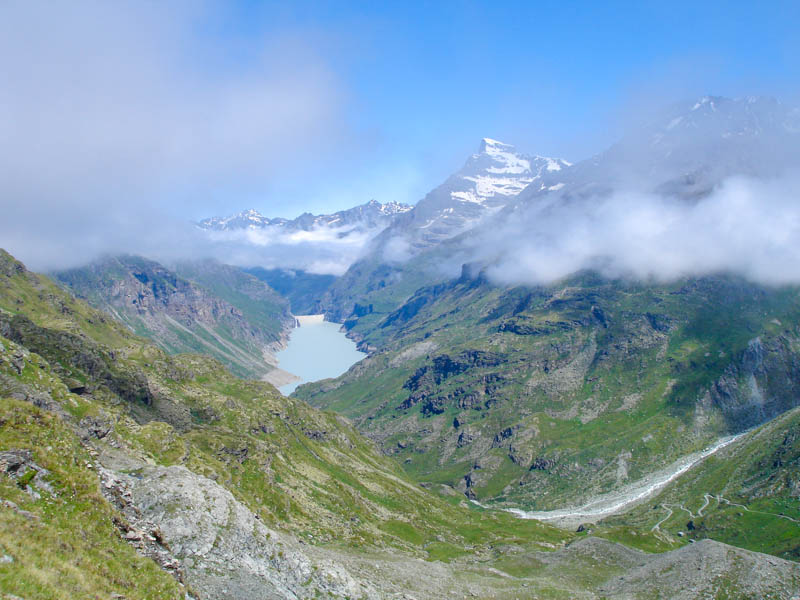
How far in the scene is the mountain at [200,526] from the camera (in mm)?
29109

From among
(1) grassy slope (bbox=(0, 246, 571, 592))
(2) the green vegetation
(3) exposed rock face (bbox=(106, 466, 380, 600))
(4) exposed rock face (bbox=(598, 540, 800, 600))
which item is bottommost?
(1) grassy slope (bbox=(0, 246, 571, 592))

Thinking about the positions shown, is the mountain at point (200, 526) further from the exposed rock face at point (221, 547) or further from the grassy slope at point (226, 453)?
the grassy slope at point (226, 453)

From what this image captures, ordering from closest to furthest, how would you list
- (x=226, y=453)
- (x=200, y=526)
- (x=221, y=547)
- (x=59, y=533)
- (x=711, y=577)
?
(x=59, y=533), (x=221, y=547), (x=200, y=526), (x=711, y=577), (x=226, y=453)

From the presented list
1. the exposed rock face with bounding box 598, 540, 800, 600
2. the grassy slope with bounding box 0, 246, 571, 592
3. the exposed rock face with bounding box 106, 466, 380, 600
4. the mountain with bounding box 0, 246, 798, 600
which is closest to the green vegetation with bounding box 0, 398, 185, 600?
the mountain with bounding box 0, 246, 798, 600

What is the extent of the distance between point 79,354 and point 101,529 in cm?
13991

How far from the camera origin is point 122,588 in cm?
2694

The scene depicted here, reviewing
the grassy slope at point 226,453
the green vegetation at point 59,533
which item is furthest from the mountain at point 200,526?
the grassy slope at point 226,453

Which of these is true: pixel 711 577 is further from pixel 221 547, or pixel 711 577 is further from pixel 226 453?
pixel 226 453

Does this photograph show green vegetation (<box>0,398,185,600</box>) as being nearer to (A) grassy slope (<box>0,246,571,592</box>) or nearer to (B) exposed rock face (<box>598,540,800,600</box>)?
(A) grassy slope (<box>0,246,571,592</box>)

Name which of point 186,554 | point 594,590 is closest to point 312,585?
point 186,554

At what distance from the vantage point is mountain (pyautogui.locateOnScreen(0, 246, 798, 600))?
29109mm

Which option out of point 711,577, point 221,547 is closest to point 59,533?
point 221,547

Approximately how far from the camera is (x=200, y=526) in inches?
1972

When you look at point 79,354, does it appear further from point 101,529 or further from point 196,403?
point 101,529
